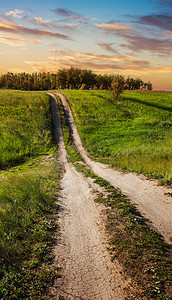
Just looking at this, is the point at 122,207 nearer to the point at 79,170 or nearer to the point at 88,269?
the point at 88,269

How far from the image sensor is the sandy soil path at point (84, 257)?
5398 millimetres

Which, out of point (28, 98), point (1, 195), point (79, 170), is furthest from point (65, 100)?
point (1, 195)

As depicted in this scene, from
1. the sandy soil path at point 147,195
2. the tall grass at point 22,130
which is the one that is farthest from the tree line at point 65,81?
the sandy soil path at point 147,195

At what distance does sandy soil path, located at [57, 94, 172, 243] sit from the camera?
8.48m

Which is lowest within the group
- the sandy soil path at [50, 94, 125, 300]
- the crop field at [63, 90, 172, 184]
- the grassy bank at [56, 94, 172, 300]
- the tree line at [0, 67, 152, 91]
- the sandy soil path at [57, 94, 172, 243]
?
the sandy soil path at [50, 94, 125, 300]

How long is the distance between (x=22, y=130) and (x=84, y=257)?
83.2 ft

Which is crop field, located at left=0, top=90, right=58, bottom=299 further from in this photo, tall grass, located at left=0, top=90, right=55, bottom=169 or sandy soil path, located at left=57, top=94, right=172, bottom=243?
sandy soil path, located at left=57, top=94, right=172, bottom=243

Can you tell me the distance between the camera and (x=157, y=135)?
28.8 metres

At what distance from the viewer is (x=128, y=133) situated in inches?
1171

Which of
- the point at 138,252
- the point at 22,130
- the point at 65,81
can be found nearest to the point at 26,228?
the point at 138,252

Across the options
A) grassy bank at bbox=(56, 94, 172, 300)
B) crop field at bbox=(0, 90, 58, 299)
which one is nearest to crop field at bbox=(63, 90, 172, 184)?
grassy bank at bbox=(56, 94, 172, 300)

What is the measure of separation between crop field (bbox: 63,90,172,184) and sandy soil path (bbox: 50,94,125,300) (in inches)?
231

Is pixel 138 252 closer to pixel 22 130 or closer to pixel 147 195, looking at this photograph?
pixel 147 195

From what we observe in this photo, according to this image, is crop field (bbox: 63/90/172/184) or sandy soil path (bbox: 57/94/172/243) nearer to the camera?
sandy soil path (bbox: 57/94/172/243)
